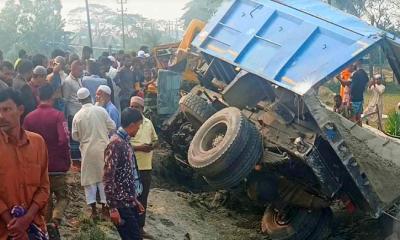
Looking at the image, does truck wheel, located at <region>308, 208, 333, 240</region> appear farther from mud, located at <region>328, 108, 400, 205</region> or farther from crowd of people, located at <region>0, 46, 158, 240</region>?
crowd of people, located at <region>0, 46, 158, 240</region>

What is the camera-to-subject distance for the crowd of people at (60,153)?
302 centimetres

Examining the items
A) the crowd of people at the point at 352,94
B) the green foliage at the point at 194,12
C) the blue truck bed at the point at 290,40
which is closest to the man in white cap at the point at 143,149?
the blue truck bed at the point at 290,40

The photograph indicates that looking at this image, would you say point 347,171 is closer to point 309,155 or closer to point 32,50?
point 309,155

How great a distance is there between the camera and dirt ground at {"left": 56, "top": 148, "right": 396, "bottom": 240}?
5.33 metres

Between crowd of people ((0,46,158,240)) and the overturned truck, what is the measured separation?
1204 millimetres

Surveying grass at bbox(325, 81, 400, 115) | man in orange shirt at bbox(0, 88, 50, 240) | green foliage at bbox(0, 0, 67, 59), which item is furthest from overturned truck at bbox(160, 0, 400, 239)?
green foliage at bbox(0, 0, 67, 59)

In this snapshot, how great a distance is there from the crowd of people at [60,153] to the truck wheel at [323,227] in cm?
213

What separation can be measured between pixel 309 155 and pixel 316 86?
77 cm

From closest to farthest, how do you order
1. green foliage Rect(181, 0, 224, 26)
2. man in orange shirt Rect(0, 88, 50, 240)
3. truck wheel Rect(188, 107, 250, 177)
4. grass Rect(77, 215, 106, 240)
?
man in orange shirt Rect(0, 88, 50, 240) → grass Rect(77, 215, 106, 240) → truck wheel Rect(188, 107, 250, 177) → green foliage Rect(181, 0, 224, 26)

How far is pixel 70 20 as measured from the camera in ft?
275

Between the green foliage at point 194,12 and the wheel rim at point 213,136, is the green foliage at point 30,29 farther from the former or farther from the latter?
the wheel rim at point 213,136

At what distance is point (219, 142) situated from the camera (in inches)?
249

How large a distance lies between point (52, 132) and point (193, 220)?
2898 mm

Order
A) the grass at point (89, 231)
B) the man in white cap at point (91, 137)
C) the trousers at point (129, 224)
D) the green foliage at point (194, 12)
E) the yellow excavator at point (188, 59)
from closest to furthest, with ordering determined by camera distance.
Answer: the trousers at point (129, 224), the grass at point (89, 231), the man in white cap at point (91, 137), the yellow excavator at point (188, 59), the green foliage at point (194, 12)
